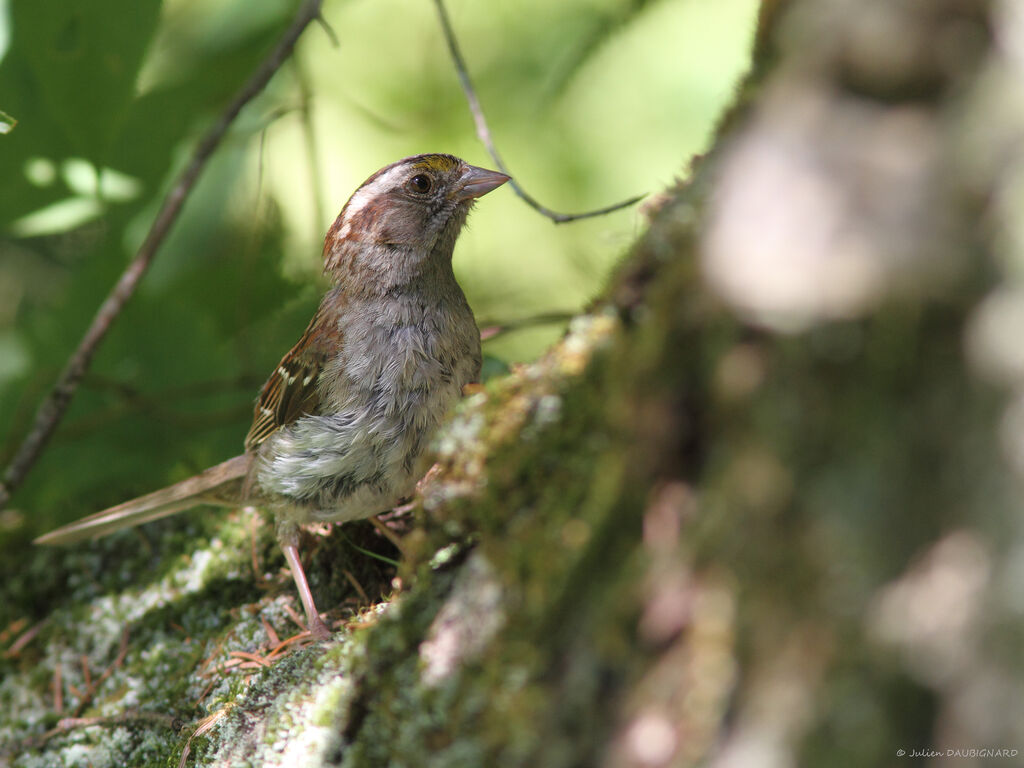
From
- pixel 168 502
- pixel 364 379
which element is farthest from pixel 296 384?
pixel 168 502

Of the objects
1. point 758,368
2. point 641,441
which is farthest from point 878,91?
point 641,441

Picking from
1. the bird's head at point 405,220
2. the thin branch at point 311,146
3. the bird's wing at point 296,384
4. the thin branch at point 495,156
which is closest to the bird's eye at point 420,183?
the bird's head at point 405,220

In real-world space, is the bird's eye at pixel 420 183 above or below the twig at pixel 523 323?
above

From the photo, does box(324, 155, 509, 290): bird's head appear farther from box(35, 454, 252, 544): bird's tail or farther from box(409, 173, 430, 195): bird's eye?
box(35, 454, 252, 544): bird's tail

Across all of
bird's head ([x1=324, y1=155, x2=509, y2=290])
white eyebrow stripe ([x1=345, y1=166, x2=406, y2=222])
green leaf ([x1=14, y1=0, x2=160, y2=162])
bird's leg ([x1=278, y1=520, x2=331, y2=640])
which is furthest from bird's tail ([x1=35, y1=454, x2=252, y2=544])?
green leaf ([x1=14, y1=0, x2=160, y2=162])

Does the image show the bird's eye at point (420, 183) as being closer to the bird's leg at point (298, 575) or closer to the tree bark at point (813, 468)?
the bird's leg at point (298, 575)

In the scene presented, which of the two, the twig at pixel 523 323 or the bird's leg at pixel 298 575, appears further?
the twig at pixel 523 323

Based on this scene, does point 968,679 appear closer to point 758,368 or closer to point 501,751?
point 758,368

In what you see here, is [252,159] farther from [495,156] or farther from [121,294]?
[495,156]
